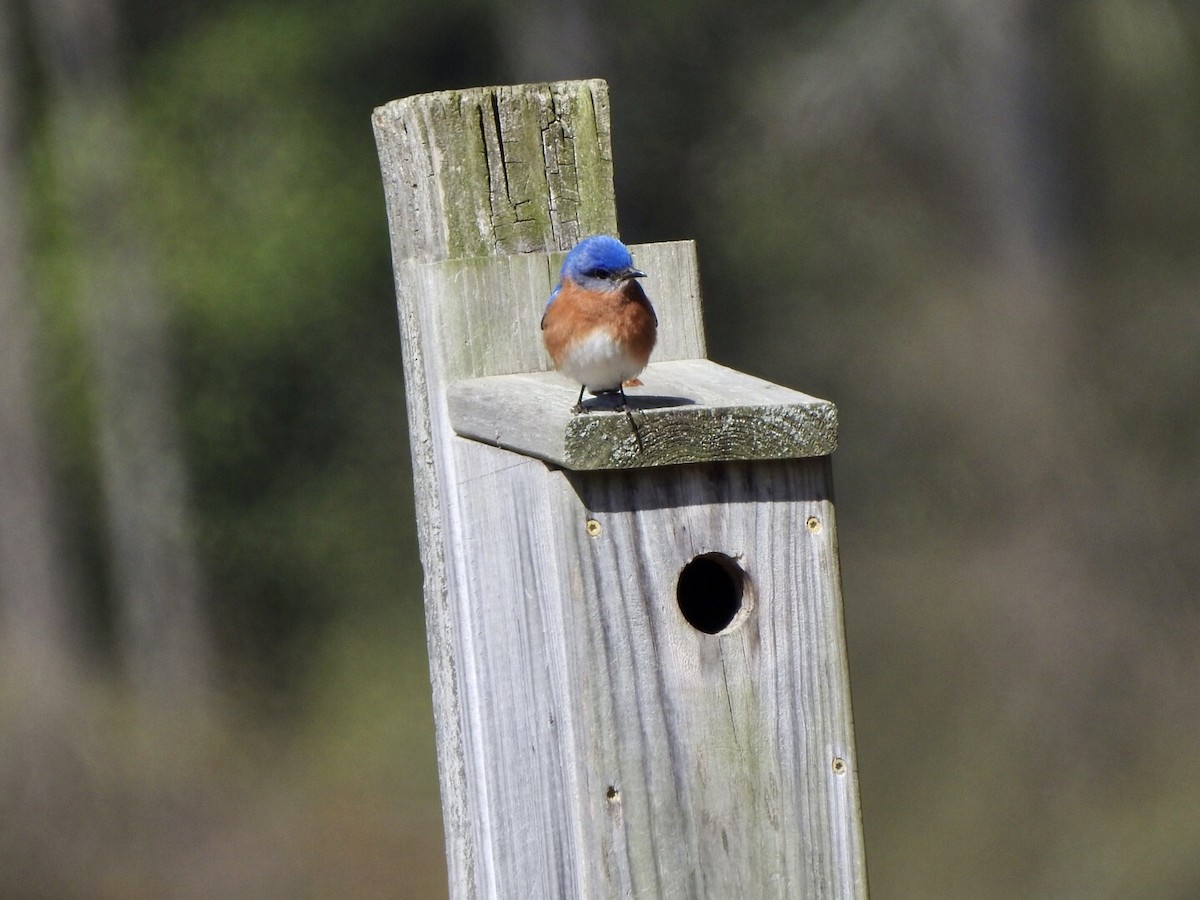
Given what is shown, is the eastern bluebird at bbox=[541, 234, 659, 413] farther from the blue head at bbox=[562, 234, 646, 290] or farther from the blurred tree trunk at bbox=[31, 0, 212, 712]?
the blurred tree trunk at bbox=[31, 0, 212, 712]

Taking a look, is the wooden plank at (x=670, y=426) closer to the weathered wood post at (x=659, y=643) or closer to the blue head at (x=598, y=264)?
the weathered wood post at (x=659, y=643)

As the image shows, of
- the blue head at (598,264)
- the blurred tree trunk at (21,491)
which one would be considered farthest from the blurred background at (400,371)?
the blue head at (598,264)

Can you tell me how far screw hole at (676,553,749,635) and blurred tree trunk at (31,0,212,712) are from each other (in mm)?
7631

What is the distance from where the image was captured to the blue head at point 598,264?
2764 millimetres

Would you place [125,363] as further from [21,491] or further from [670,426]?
[670,426]

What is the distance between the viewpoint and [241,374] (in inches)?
378

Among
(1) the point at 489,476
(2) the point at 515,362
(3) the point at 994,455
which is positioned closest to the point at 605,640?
(1) the point at 489,476

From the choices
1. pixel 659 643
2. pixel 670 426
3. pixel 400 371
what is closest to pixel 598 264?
pixel 670 426

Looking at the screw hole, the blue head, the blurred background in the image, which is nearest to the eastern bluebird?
the blue head

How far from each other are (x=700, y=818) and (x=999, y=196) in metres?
8.65

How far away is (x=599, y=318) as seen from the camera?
2518 millimetres

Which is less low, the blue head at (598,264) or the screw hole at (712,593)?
the blue head at (598,264)

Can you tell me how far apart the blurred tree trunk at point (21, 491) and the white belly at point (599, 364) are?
25.3ft

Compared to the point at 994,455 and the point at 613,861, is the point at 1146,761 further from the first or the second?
the point at 613,861
